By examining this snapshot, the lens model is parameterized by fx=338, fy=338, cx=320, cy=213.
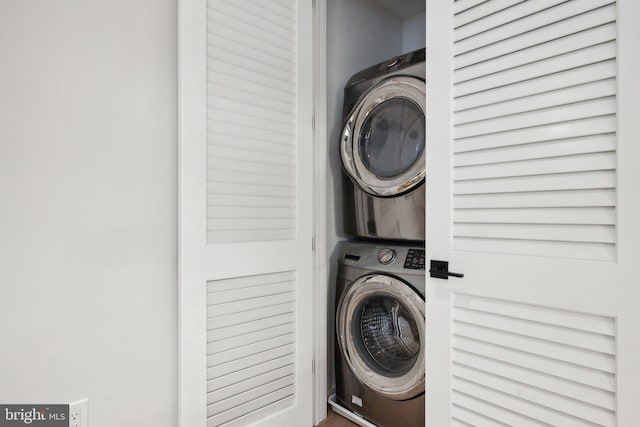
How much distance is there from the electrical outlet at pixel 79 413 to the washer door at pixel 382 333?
1.15 m

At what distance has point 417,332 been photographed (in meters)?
1.66

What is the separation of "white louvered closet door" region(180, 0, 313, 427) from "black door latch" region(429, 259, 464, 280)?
2.31 ft

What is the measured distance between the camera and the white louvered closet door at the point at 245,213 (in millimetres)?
1364

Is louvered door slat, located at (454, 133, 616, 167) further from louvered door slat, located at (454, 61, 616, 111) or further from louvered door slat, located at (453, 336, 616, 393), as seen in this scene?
louvered door slat, located at (453, 336, 616, 393)

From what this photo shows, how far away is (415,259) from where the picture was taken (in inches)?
62.8

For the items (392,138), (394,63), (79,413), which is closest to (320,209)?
(392,138)

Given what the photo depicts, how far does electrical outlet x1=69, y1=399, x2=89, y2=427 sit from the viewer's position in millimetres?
1175

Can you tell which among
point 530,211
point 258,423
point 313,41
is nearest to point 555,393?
point 530,211

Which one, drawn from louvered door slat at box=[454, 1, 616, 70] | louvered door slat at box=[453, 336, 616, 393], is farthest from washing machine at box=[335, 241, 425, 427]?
louvered door slat at box=[454, 1, 616, 70]

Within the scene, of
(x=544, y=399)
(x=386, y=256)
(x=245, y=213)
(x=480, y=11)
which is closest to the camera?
(x=544, y=399)

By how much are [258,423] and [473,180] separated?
1.42m

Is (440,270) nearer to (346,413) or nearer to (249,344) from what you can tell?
(249,344)

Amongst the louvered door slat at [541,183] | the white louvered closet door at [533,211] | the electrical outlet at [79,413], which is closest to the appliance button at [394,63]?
the white louvered closet door at [533,211]

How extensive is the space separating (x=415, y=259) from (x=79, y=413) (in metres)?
1.44
